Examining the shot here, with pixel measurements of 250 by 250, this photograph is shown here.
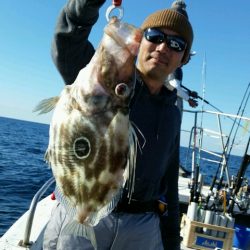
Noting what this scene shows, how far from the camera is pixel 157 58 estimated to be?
2.96m

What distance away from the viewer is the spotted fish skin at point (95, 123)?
214 centimetres

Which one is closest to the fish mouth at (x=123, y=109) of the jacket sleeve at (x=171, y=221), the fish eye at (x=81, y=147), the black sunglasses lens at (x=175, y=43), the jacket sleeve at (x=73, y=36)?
the fish eye at (x=81, y=147)

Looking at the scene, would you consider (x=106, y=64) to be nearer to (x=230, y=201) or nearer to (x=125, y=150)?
(x=125, y=150)

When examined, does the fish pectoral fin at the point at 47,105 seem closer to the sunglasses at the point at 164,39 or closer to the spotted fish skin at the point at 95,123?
the spotted fish skin at the point at 95,123

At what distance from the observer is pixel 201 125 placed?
9.55 metres

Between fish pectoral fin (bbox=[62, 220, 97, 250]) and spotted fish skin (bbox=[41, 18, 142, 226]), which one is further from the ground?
spotted fish skin (bbox=[41, 18, 142, 226])

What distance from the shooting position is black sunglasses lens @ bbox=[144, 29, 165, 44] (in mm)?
2975

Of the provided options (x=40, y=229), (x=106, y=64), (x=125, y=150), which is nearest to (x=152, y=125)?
(x=125, y=150)

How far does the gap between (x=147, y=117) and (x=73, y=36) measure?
2.78 ft

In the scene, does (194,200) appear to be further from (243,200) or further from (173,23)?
(173,23)

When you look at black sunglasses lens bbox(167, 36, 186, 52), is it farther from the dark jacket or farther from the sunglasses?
the dark jacket

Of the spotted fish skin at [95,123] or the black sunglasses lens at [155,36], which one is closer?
the spotted fish skin at [95,123]

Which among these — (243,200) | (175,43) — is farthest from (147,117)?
(243,200)

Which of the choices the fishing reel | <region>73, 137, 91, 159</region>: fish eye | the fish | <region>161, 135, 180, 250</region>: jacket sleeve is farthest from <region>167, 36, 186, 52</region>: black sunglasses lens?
the fishing reel
